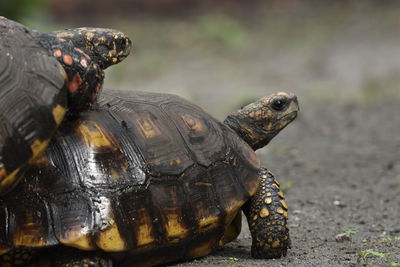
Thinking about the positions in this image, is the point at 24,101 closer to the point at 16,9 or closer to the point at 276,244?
the point at 276,244

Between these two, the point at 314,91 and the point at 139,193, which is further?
the point at 314,91

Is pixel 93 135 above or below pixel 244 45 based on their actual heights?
above

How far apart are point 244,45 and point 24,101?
41.5 ft

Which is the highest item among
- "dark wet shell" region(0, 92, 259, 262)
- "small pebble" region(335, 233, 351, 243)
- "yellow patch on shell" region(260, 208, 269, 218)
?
"dark wet shell" region(0, 92, 259, 262)

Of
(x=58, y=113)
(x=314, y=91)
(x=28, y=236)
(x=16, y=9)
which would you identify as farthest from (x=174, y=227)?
(x=16, y=9)

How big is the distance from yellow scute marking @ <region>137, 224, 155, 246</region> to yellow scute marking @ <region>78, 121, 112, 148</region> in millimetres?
494

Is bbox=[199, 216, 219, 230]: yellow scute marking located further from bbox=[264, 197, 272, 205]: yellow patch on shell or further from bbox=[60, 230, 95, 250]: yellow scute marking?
bbox=[60, 230, 95, 250]: yellow scute marking

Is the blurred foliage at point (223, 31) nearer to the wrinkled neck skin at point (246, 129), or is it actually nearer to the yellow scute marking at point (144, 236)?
the wrinkled neck skin at point (246, 129)

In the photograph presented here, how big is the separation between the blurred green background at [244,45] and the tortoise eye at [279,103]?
17.8ft

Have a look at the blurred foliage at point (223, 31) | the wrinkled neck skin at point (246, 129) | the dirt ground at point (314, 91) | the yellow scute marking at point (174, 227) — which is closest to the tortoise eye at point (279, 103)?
the wrinkled neck skin at point (246, 129)

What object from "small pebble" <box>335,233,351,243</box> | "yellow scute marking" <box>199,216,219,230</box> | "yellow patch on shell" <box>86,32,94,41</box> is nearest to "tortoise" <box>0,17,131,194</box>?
"yellow patch on shell" <box>86,32,94,41</box>

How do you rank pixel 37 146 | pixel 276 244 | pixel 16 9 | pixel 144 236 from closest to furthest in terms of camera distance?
pixel 37 146 → pixel 144 236 → pixel 276 244 → pixel 16 9

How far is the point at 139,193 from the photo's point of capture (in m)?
4.18

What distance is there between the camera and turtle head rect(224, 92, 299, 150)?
5363mm
